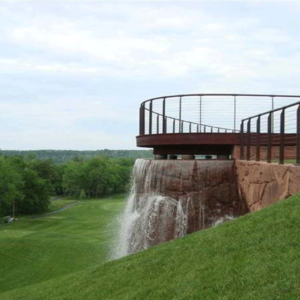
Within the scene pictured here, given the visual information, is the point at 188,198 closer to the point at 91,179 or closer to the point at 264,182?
the point at 264,182

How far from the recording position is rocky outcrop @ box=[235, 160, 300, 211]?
6.75 meters

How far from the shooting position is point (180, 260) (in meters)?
5.88

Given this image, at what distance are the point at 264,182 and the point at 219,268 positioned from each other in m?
3.45

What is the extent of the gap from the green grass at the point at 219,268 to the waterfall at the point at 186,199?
2.30 meters

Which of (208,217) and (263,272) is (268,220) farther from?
(208,217)

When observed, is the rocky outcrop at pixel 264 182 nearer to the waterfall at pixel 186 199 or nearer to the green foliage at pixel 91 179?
the waterfall at pixel 186 199

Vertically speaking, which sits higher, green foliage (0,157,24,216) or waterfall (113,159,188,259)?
waterfall (113,159,188,259)

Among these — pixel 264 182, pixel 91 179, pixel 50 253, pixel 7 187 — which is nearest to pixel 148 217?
pixel 264 182

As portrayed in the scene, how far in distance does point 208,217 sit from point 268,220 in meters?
3.64

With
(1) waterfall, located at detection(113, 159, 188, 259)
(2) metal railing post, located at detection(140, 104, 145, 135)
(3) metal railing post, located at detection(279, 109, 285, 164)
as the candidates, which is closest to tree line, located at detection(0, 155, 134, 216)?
(2) metal railing post, located at detection(140, 104, 145, 135)

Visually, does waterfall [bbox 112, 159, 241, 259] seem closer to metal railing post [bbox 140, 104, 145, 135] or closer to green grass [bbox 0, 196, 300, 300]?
metal railing post [bbox 140, 104, 145, 135]

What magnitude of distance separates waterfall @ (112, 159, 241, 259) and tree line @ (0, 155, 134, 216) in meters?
53.6

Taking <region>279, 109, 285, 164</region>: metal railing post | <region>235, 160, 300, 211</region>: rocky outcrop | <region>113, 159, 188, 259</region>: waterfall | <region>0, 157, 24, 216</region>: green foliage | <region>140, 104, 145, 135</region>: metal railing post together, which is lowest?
<region>0, 157, 24, 216</region>: green foliage

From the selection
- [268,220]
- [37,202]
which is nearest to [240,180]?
[268,220]
